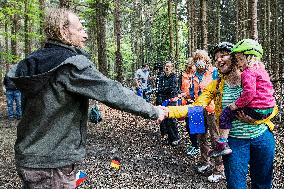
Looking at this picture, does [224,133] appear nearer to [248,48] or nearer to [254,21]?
[248,48]

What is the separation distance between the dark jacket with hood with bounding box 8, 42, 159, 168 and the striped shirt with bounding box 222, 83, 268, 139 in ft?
5.55

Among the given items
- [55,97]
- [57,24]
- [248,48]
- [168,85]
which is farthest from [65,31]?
[168,85]

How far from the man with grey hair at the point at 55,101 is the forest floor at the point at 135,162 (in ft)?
12.9

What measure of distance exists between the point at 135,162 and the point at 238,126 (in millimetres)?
4448

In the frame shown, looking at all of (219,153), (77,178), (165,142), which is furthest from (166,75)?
(77,178)

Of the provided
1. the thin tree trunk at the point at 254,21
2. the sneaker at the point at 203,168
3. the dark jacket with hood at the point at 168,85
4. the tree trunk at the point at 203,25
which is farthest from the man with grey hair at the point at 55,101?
the tree trunk at the point at 203,25

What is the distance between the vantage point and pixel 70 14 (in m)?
2.87

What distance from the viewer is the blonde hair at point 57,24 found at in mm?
2795

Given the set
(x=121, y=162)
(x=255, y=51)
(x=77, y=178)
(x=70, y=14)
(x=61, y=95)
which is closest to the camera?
(x=61, y=95)

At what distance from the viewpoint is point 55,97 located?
269cm

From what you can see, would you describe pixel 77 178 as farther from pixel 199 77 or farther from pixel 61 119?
pixel 199 77

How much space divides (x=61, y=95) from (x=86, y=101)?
260mm

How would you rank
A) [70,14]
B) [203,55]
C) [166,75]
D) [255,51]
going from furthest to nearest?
1. [166,75]
2. [203,55]
3. [255,51]
4. [70,14]

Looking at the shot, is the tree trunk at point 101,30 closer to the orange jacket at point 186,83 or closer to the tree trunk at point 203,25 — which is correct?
the tree trunk at point 203,25
